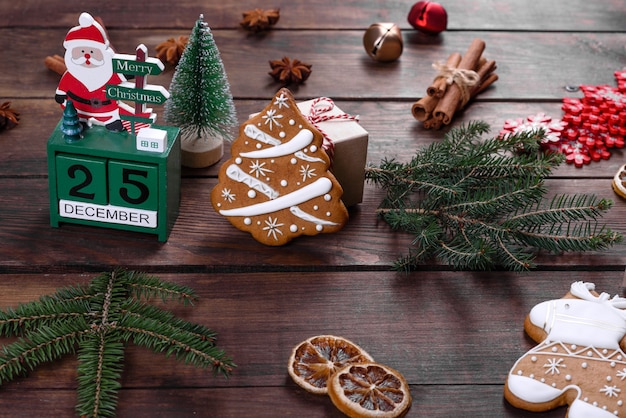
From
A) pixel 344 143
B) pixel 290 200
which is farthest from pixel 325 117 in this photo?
pixel 290 200

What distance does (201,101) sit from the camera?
166 centimetres

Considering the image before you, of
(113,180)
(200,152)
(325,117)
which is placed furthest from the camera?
(200,152)

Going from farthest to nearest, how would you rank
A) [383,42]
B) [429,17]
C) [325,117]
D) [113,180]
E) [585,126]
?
[429,17] → [383,42] → [585,126] → [325,117] → [113,180]

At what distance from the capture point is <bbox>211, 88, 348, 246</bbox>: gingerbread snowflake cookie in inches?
59.1

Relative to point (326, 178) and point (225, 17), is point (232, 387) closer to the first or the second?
point (326, 178)

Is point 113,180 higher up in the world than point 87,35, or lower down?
lower down

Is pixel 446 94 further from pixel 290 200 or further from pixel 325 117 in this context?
pixel 290 200

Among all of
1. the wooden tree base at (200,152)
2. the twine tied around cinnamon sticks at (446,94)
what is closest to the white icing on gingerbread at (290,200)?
the wooden tree base at (200,152)

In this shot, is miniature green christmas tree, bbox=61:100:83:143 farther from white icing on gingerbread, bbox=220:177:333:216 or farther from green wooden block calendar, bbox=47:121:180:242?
white icing on gingerbread, bbox=220:177:333:216

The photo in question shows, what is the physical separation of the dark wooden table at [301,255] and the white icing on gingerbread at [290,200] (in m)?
0.07

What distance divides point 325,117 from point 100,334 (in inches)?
22.6

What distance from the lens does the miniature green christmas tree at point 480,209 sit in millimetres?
1516

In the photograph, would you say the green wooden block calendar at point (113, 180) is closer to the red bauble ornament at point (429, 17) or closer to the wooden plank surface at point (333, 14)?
the wooden plank surface at point (333, 14)

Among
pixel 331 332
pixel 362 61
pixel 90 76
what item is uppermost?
pixel 90 76
